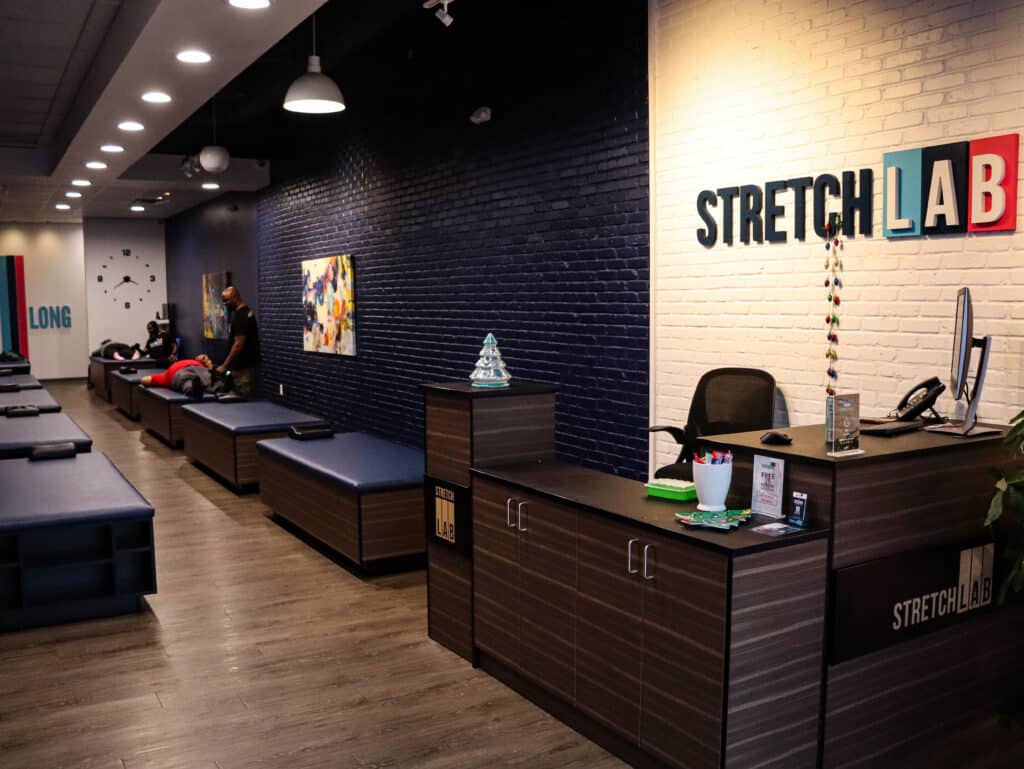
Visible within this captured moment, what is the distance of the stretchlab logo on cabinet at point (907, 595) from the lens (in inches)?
113

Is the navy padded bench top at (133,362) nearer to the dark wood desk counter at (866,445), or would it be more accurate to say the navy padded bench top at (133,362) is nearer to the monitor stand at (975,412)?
the dark wood desk counter at (866,445)

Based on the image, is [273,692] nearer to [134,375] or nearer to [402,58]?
[402,58]

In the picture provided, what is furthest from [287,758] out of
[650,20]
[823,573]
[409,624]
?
[650,20]

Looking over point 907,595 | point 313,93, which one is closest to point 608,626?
point 907,595

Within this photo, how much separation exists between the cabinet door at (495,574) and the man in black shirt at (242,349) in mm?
6520

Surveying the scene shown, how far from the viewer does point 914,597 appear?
10.1 feet

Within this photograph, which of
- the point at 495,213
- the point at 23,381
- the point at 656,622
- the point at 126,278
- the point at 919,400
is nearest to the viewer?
the point at 656,622

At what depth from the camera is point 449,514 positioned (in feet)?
13.4

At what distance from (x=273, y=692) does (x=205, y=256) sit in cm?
1067

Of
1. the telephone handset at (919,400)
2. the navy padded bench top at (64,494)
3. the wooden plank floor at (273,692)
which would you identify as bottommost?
the wooden plank floor at (273,692)

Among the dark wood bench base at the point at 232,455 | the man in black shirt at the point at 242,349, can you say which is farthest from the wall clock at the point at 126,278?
the dark wood bench base at the point at 232,455

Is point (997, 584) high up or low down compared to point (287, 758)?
up

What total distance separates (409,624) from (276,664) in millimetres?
721

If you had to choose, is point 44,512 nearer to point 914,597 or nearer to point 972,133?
point 914,597
